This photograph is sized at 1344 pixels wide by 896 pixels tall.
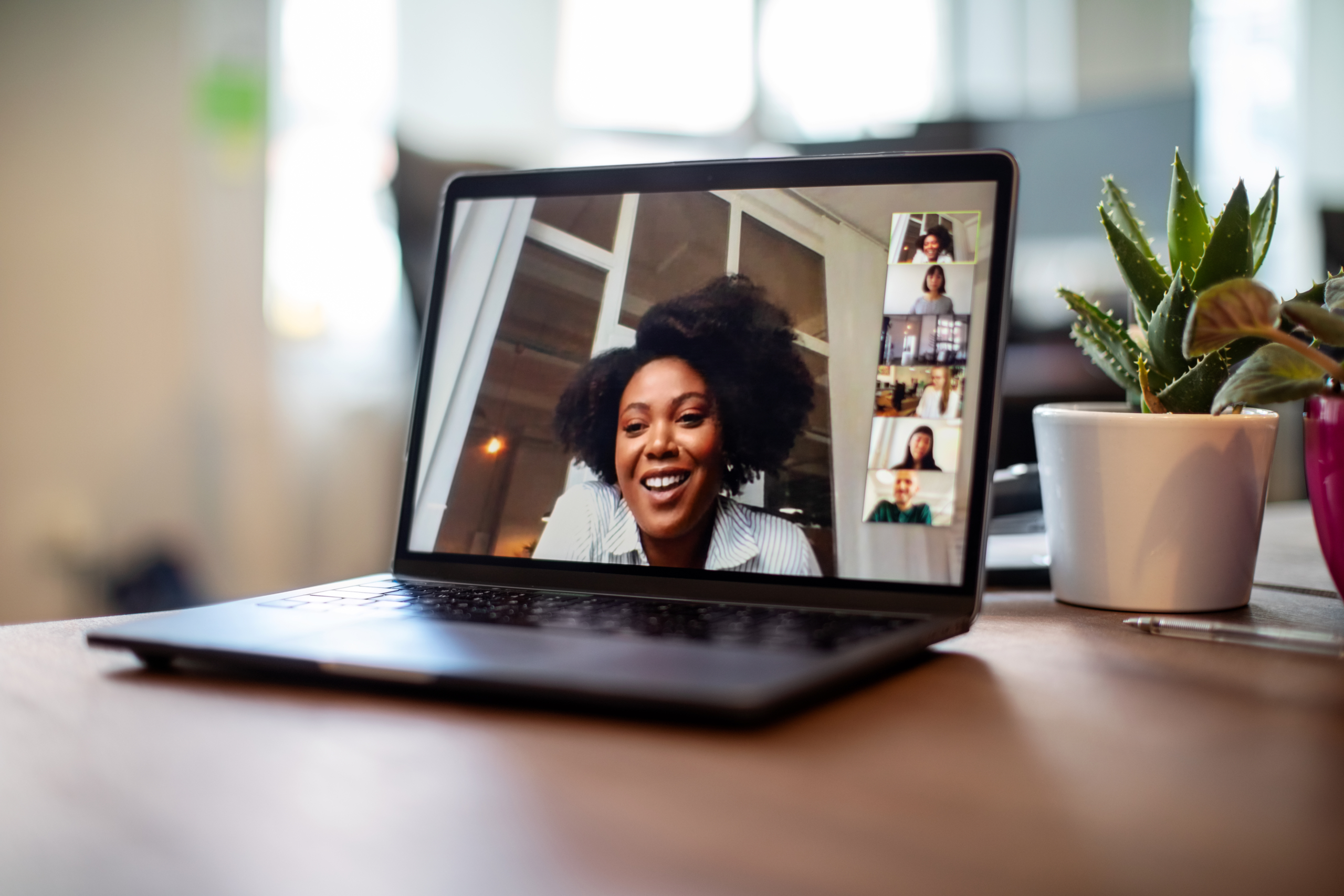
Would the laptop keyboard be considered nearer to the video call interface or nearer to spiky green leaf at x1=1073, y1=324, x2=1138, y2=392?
the video call interface

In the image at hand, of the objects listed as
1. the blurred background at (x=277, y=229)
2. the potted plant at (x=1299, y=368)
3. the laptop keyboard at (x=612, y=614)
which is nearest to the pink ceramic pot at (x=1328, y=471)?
the potted plant at (x=1299, y=368)

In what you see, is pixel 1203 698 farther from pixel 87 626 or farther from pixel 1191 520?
pixel 87 626

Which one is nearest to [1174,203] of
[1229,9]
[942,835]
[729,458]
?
[729,458]

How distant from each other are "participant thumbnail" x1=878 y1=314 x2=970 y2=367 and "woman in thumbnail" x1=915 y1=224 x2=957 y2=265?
3 cm

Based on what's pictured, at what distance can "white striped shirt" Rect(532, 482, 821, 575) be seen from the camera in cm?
56

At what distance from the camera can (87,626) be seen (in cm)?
57

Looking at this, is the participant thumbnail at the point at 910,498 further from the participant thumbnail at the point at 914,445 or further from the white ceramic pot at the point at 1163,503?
the white ceramic pot at the point at 1163,503

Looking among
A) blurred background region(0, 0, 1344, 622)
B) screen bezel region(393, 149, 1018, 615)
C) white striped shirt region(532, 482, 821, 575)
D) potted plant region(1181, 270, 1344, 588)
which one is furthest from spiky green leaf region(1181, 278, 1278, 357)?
blurred background region(0, 0, 1344, 622)

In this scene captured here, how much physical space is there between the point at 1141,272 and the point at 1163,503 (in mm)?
134

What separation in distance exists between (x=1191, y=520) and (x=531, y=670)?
0.40 meters

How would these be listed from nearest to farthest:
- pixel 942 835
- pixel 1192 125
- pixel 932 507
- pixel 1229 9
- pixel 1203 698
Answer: pixel 942 835 < pixel 1203 698 < pixel 932 507 < pixel 1192 125 < pixel 1229 9

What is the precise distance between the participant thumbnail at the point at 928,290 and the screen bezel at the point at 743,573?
0.05ft

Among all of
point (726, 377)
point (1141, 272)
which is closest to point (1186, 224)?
point (1141, 272)

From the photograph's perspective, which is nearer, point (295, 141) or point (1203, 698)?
point (1203, 698)
